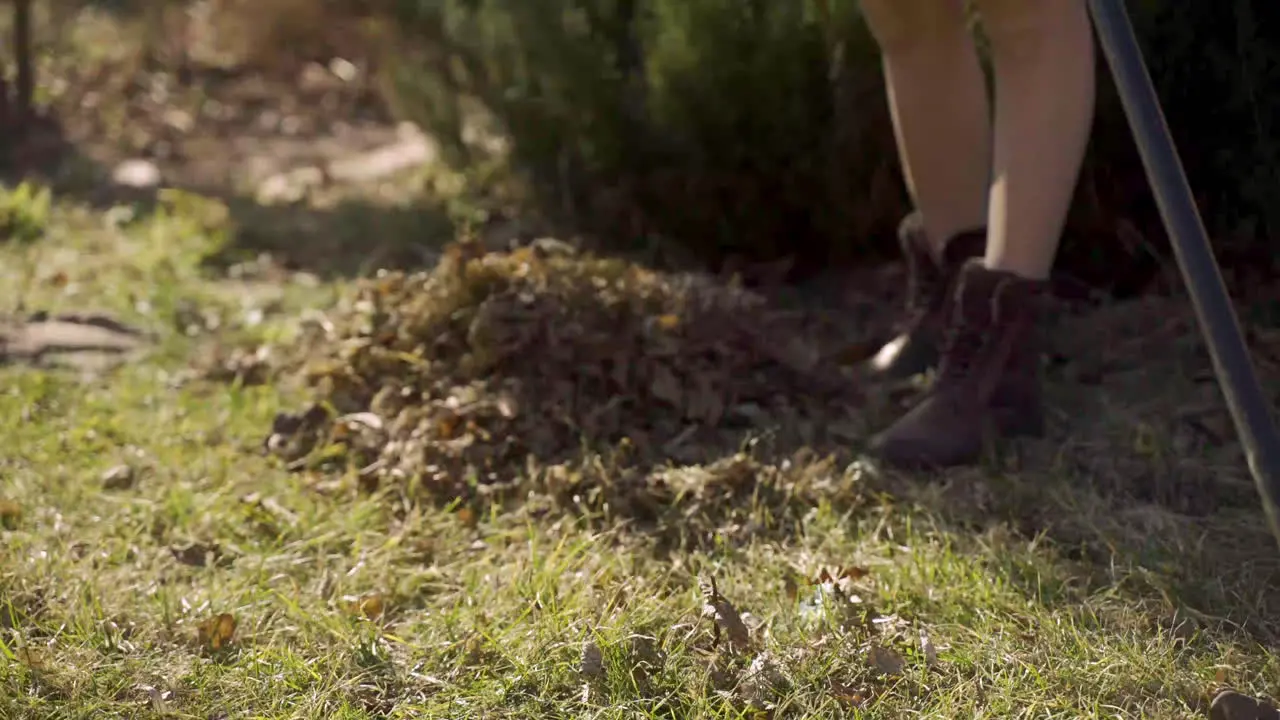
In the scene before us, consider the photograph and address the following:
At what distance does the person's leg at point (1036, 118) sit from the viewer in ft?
7.14

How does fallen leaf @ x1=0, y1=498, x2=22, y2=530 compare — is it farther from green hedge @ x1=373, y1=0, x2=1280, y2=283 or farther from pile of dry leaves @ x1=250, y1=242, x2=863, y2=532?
green hedge @ x1=373, y1=0, x2=1280, y2=283

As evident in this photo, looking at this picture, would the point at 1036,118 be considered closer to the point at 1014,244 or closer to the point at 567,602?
the point at 1014,244

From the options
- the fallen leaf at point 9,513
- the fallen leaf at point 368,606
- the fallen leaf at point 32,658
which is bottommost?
the fallen leaf at point 9,513

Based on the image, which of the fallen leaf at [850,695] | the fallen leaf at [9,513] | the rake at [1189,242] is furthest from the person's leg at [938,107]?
the fallen leaf at [9,513]

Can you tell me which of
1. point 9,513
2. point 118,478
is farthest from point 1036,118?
point 9,513

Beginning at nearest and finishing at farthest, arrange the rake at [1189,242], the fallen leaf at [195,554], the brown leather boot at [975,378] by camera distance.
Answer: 1. the rake at [1189,242]
2. the fallen leaf at [195,554]
3. the brown leather boot at [975,378]

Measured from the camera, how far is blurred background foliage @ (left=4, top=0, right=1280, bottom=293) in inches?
111

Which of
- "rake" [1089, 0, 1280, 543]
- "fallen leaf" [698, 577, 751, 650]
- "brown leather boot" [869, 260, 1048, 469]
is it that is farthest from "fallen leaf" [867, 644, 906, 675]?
"brown leather boot" [869, 260, 1048, 469]

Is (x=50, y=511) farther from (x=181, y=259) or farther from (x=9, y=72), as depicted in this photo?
(x=9, y=72)

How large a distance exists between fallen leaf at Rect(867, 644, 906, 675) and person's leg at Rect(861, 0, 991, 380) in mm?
1080

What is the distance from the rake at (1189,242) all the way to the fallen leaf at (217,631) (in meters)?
1.34

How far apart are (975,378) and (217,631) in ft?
4.34

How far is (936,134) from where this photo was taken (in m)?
2.60

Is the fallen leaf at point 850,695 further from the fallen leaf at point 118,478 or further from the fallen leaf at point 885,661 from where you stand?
the fallen leaf at point 118,478
